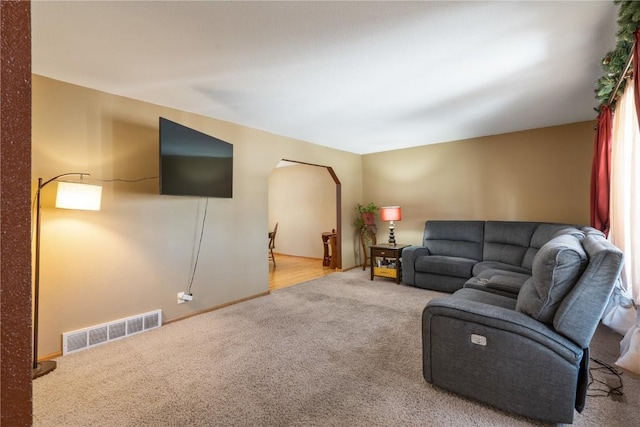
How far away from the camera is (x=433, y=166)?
5.29 metres

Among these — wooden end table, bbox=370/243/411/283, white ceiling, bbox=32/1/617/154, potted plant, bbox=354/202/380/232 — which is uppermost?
white ceiling, bbox=32/1/617/154

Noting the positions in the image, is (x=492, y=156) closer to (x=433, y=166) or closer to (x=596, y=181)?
(x=433, y=166)

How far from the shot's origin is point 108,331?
9.05ft

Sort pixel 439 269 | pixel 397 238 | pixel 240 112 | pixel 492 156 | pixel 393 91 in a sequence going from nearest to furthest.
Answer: pixel 393 91
pixel 240 112
pixel 439 269
pixel 492 156
pixel 397 238

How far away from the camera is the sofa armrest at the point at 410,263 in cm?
450

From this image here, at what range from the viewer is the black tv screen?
266 centimetres

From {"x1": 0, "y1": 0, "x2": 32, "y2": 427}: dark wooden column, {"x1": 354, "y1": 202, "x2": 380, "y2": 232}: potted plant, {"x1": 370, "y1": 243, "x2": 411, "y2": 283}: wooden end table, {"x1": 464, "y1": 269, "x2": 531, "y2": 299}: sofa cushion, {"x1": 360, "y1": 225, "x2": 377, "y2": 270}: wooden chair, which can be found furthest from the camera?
{"x1": 360, "y1": 225, "x2": 377, "y2": 270}: wooden chair

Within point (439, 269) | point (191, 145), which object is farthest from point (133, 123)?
point (439, 269)

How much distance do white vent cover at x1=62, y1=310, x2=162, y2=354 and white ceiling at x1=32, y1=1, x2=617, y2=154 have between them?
2229 mm

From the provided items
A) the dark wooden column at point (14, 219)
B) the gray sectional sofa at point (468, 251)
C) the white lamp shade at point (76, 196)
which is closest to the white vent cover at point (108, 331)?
the white lamp shade at point (76, 196)

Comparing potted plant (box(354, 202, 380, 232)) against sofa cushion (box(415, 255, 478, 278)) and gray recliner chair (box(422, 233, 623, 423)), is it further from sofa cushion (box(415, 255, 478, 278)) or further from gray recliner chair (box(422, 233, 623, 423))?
gray recliner chair (box(422, 233, 623, 423))

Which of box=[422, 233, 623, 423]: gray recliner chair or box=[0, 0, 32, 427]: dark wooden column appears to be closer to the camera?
box=[0, 0, 32, 427]: dark wooden column

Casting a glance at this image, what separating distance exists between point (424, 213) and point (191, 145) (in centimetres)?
412

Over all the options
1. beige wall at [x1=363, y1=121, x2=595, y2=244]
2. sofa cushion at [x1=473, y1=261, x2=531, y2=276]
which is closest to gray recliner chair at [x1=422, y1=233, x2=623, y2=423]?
sofa cushion at [x1=473, y1=261, x2=531, y2=276]
